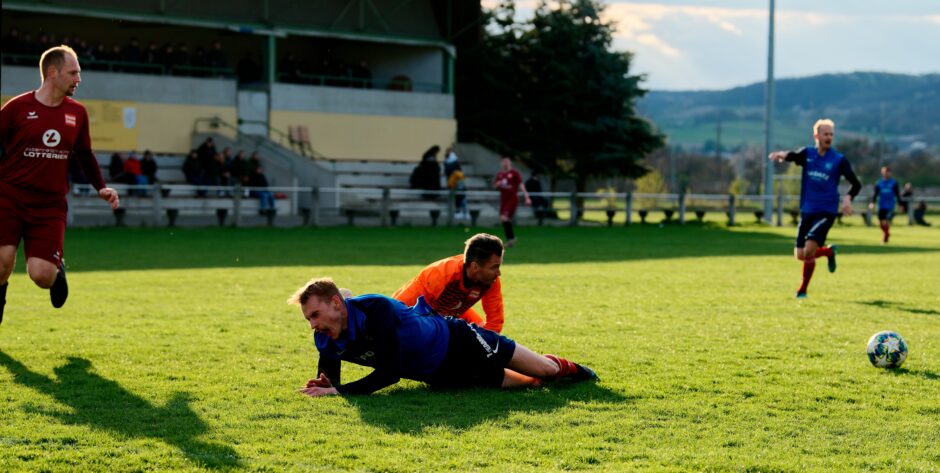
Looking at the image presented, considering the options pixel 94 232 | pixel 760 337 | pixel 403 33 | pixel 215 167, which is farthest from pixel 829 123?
pixel 403 33

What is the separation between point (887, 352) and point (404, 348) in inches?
146

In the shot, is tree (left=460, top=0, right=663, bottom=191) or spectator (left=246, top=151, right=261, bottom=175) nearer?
spectator (left=246, top=151, right=261, bottom=175)

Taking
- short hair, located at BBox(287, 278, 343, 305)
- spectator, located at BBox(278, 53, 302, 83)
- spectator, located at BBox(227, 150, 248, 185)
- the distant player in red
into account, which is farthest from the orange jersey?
spectator, located at BBox(278, 53, 302, 83)

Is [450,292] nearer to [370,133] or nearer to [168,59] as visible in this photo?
[168,59]

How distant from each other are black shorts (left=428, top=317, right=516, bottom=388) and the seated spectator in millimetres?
23503

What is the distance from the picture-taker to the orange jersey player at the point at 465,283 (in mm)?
7449

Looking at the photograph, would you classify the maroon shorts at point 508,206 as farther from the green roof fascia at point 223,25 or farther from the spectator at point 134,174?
the green roof fascia at point 223,25

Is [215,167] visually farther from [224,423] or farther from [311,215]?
[224,423]

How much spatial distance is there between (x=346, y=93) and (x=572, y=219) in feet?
33.2

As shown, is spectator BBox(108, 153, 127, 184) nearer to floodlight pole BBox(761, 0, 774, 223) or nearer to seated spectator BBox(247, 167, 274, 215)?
seated spectator BBox(247, 167, 274, 215)

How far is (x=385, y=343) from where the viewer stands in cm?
693

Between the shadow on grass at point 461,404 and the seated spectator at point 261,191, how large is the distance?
23524 millimetres

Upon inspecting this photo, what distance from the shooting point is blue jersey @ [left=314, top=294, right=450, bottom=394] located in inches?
271

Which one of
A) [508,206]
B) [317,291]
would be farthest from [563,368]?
[508,206]
